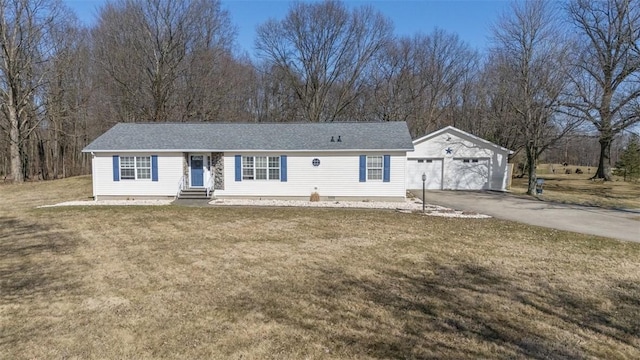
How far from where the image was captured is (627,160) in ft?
95.9

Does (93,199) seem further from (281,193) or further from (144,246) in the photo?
(144,246)

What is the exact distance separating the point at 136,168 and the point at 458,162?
1933cm

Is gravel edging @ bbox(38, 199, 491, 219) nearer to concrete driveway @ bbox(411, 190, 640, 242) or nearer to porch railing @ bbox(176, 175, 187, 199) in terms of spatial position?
porch railing @ bbox(176, 175, 187, 199)

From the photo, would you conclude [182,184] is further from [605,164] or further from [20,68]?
[605,164]

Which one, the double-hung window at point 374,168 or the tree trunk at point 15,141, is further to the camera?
the tree trunk at point 15,141

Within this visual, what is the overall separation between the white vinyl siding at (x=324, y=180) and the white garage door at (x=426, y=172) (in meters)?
7.25

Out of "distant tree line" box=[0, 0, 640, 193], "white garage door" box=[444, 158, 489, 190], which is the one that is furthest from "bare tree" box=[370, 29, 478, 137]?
"white garage door" box=[444, 158, 489, 190]

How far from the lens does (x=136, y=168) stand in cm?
1789

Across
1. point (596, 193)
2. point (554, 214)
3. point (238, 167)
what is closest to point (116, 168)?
point (238, 167)

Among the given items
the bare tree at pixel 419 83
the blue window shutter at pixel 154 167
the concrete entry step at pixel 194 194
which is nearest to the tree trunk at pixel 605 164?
the bare tree at pixel 419 83

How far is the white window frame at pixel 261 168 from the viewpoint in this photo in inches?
707

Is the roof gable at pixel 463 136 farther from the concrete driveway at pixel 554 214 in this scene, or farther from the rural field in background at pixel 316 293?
the rural field in background at pixel 316 293

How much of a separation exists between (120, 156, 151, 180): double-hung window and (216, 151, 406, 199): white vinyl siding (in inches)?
145

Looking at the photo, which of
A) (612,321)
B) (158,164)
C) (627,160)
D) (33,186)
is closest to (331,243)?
(612,321)
